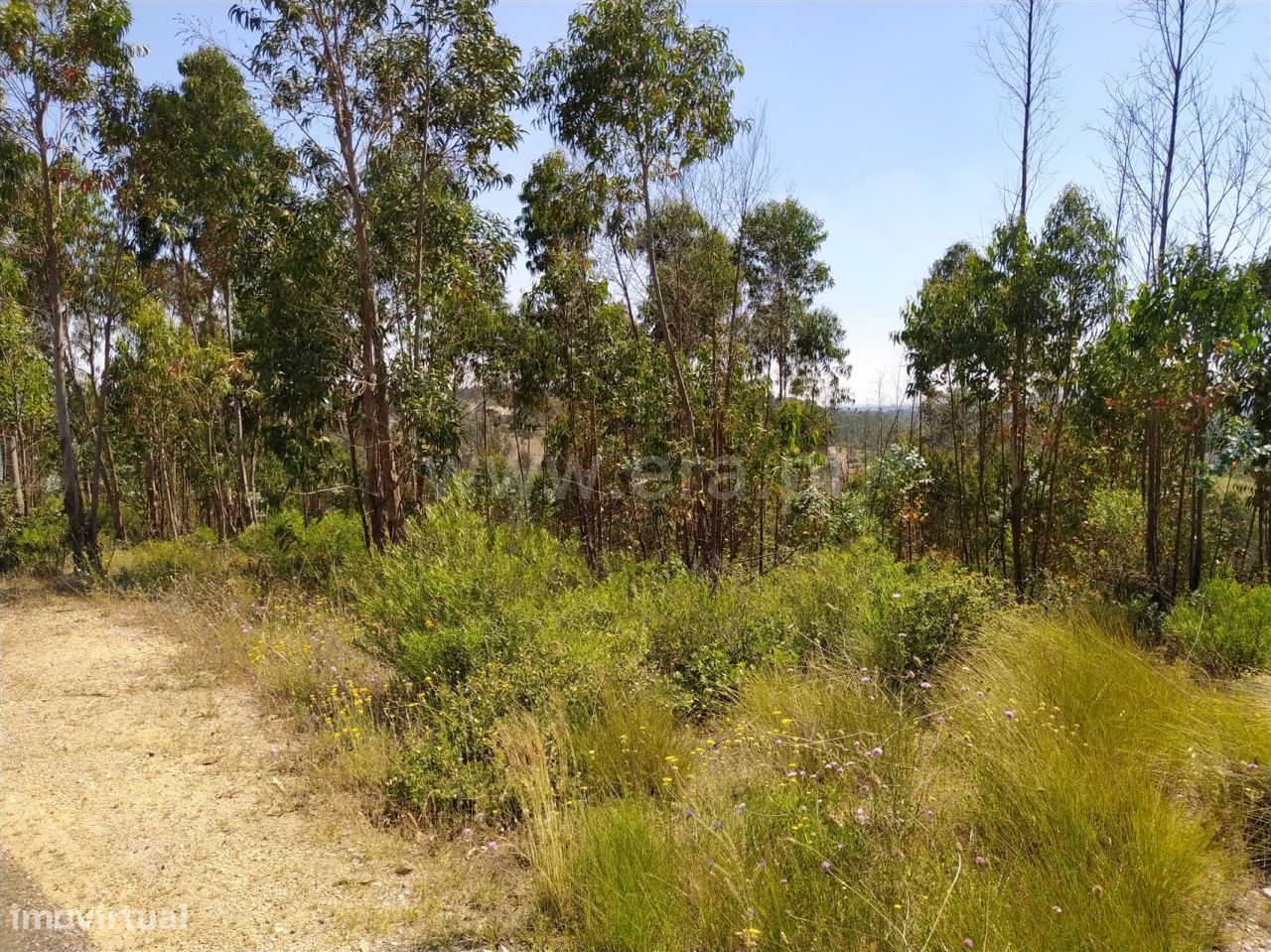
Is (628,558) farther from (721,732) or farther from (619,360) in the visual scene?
(721,732)

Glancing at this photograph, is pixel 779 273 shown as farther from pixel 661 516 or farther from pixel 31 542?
pixel 31 542

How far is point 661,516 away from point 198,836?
27.7ft

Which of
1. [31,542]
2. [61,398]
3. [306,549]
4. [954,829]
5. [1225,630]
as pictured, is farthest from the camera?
[31,542]

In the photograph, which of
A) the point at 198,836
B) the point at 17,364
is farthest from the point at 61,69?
the point at 198,836

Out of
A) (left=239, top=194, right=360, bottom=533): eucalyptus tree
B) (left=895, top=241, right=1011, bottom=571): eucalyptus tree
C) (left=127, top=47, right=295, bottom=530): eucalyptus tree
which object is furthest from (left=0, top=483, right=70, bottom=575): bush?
(left=895, top=241, right=1011, bottom=571): eucalyptus tree

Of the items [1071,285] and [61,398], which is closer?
[1071,285]

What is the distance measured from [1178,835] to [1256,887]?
0.51 m

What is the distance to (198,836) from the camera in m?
3.52

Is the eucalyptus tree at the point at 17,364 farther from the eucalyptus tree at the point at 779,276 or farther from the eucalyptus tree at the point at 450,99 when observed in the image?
the eucalyptus tree at the point at 779,276

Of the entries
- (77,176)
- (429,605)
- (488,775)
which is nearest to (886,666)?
(488,775)

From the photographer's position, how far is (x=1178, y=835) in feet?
8.32

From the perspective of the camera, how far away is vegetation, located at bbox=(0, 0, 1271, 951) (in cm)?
278

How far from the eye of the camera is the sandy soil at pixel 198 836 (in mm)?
2891

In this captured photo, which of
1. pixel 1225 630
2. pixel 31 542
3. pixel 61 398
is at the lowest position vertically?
pixel 31 542
